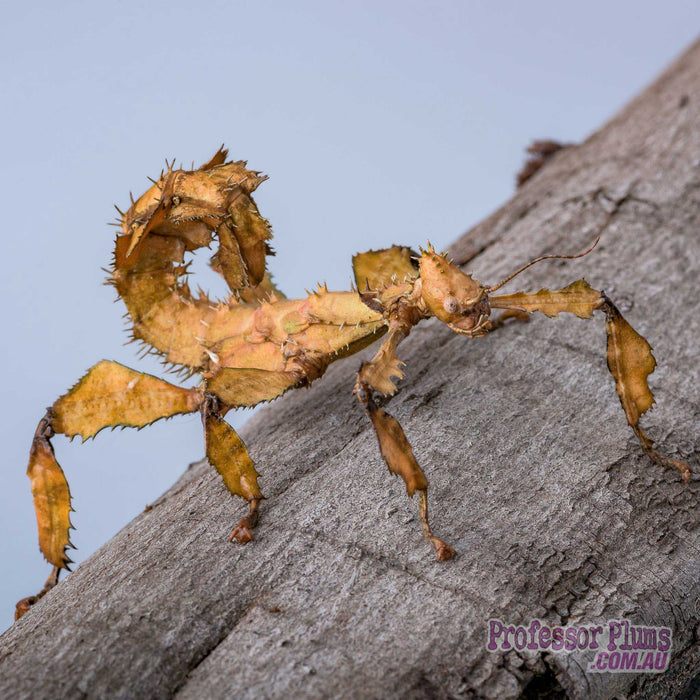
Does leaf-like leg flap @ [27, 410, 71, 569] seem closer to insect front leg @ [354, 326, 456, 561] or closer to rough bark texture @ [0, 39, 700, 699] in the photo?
rough bark texture @ [0, 39, 700, 699]

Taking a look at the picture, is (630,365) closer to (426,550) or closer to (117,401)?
(426,550)

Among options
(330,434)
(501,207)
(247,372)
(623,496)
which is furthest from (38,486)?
(501,207)

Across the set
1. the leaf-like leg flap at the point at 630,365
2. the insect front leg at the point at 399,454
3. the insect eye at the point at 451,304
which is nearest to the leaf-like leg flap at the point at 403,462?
the insect front leg at the point at 399,454

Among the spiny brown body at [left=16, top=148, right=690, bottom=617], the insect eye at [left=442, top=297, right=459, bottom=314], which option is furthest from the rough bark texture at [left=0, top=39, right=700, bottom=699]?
the insect eye at [left=442, top=297, right=459, bottom=314]

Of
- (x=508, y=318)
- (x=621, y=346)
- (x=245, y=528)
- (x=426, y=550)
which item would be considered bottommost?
(x=426, y=550)

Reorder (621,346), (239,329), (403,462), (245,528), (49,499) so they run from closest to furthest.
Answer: (403,462), (245,528), (621,346), (49,499), (239,329)

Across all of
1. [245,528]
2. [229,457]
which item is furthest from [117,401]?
[245,528]
